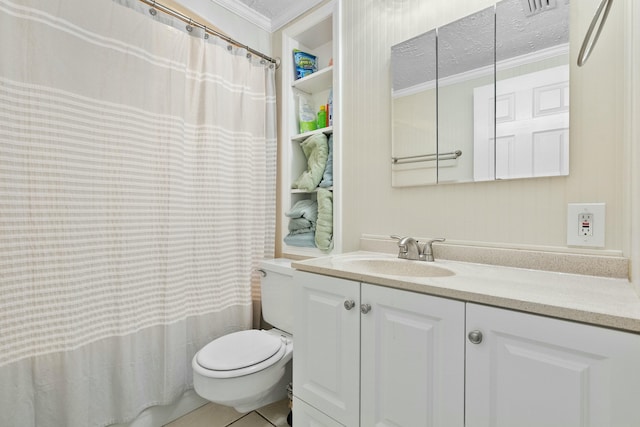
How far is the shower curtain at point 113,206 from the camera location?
1.06 meters

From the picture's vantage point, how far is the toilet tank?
1.59 m

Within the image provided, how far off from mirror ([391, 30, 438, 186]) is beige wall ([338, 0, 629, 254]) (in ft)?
0.16

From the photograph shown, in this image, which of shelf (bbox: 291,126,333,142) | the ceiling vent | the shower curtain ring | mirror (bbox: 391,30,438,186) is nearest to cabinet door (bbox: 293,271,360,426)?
mirror (bbox: 391,30,438,186)

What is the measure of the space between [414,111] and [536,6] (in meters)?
0.52

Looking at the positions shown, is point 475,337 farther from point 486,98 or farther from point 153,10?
point 153,10

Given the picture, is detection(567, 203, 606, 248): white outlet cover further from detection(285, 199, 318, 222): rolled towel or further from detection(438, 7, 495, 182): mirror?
detection(285, 199, 318, 222): rolled towel

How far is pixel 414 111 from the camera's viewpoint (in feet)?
4.32

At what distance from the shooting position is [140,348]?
1.35 m

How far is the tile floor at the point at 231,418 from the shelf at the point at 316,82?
76.9 inches

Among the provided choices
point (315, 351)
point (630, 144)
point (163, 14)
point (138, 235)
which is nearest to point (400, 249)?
point (315, 351)

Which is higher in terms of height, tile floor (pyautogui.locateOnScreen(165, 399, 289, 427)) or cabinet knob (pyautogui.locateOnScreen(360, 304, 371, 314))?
cabinet knob (pyautogui.locateOnScreen(360, 304, 371, 314))

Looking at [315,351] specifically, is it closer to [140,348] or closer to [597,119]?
[140,348]

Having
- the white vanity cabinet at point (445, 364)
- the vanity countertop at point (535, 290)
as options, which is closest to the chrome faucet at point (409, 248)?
the vanity countertop at point (535, 290)

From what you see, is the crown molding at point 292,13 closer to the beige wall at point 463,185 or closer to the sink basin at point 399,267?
the beige wall at point 463,185
